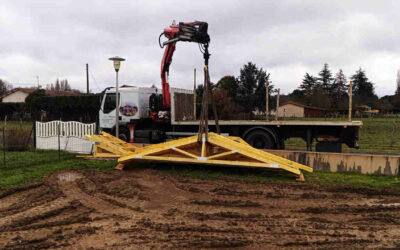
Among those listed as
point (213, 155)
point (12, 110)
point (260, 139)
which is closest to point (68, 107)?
point (12, 110)

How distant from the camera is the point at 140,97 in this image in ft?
41.2

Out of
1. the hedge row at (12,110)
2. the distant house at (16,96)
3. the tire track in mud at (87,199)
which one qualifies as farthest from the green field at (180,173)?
the distant house at (16,96)

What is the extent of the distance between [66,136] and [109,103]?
7.04 feet

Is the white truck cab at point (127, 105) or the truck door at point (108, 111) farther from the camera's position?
the truck door at point (108, 111)

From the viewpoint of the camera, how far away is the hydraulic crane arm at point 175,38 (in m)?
8.86

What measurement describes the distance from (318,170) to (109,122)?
27.8ft

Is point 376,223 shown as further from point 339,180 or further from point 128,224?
point 128,224

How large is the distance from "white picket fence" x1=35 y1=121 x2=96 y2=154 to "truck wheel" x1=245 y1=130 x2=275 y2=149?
19.6 ft

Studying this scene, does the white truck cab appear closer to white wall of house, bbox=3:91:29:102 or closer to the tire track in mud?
the tire track in mud

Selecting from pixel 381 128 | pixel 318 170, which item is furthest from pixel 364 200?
pixel 381 128

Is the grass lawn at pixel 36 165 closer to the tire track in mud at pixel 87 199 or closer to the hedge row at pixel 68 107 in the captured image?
the tire track in mud at pixel 87 199

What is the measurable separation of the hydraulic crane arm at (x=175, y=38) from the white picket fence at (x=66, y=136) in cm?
320

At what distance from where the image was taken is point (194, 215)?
5.25 metres

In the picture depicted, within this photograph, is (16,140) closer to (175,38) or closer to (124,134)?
(124,134)
